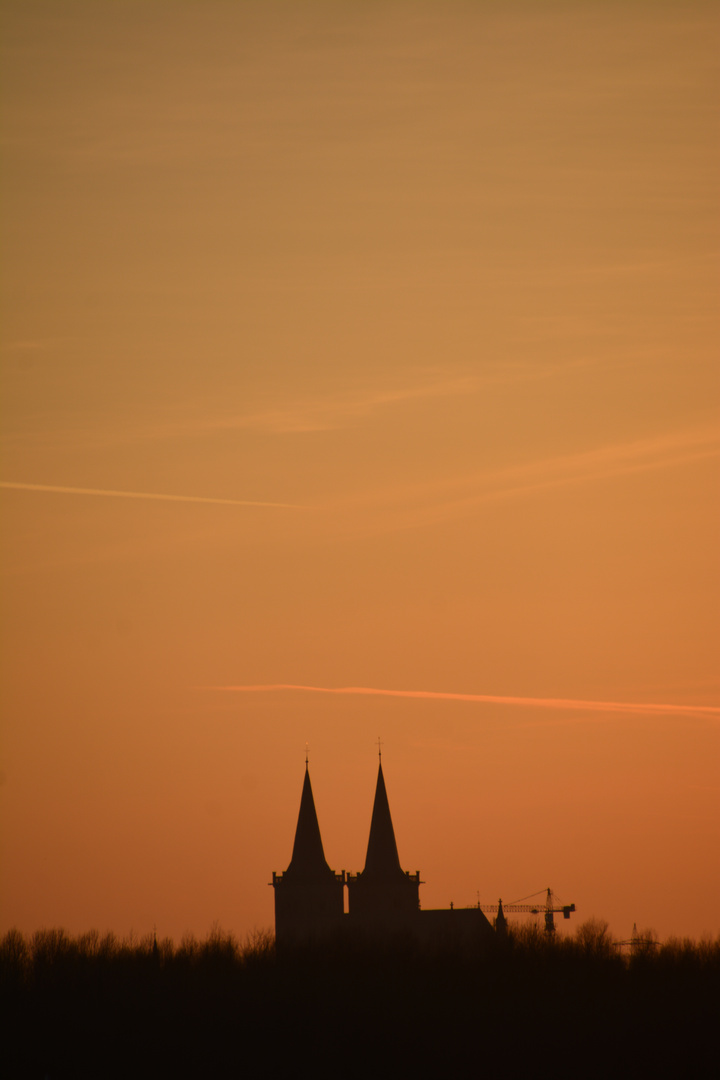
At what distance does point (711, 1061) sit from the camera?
308 feet

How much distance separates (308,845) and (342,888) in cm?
657

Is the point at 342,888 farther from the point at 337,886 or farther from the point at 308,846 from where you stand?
the point at 308,846

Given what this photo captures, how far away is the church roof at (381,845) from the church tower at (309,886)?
386 centimetres

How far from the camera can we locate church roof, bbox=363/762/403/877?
150m

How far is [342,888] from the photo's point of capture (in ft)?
504

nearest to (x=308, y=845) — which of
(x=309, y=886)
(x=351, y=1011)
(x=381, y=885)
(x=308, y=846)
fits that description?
(x=308, y=846)

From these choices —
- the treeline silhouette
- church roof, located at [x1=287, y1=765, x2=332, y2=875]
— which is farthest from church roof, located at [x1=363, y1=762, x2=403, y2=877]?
the treeline silhouette

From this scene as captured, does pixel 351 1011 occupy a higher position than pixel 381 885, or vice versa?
pixel 381 885

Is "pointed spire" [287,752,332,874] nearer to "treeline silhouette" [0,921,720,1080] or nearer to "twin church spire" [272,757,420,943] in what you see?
"twin church spire" [272,757,420,943]

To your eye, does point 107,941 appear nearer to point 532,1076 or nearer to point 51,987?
point 51,987

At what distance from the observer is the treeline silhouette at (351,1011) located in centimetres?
9281

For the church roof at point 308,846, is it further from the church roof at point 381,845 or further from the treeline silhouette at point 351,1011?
the treeline silhouette at point 351,1011

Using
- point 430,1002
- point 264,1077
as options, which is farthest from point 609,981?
point 264,1077

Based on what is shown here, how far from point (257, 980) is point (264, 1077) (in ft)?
56.6
